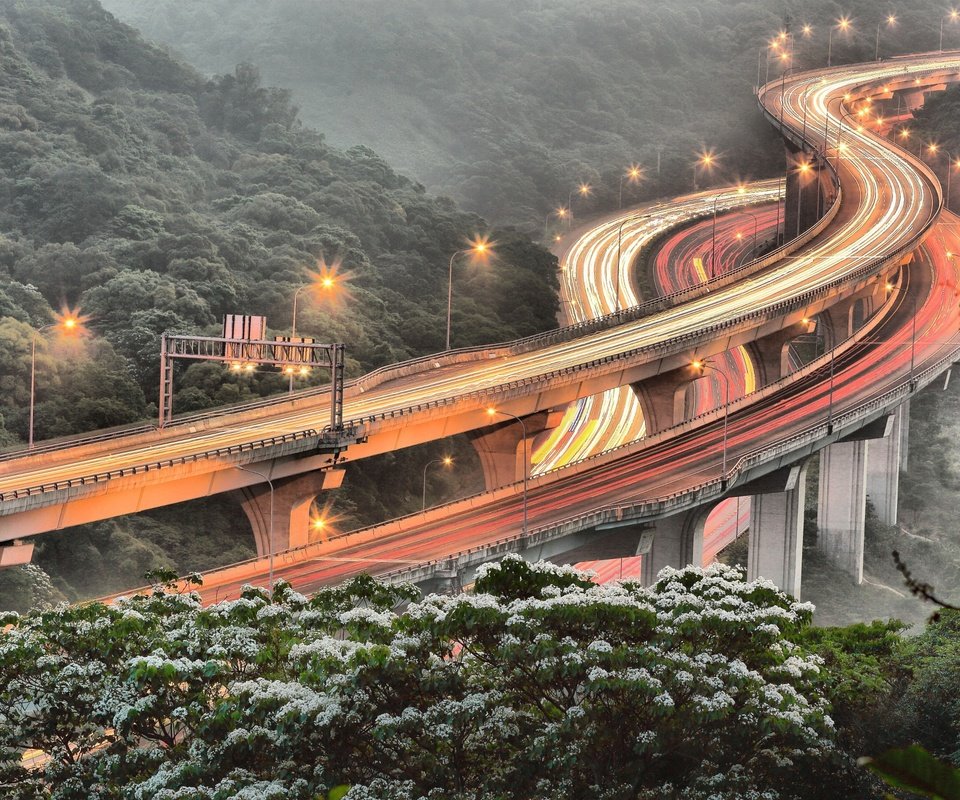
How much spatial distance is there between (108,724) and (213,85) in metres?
158

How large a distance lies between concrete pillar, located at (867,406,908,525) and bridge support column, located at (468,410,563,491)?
4429 centimetres

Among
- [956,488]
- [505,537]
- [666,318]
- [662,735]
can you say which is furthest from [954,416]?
[662,735]

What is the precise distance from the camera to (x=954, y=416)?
488 feet

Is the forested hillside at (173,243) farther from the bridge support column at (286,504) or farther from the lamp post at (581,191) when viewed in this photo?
the lamp post at (581,191)

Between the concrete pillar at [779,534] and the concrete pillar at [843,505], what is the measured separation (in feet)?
55.9

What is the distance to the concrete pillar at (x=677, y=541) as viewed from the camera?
86062 mm

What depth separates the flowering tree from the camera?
3284 cm

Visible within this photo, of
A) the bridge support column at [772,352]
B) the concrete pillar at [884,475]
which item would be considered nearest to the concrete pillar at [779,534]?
the bridge support column at [772,352]

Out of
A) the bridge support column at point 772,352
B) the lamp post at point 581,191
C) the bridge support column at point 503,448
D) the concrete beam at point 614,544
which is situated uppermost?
the lamp post at point 581,191

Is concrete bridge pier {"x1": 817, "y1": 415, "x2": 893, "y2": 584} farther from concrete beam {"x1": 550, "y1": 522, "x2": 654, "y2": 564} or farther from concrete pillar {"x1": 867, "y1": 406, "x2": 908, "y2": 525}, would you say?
concrete beam {"x1": 550, "y1": 522, "x2": 654, "y2": 564}

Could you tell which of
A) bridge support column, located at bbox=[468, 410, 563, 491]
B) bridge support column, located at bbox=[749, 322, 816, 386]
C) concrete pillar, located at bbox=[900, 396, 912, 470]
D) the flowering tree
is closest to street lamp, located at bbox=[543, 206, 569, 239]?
concrete pillar, located at bbox=[900, 396, 912, 470]

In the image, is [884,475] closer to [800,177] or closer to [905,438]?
[905,438]

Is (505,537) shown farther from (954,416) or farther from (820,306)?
(954,416)

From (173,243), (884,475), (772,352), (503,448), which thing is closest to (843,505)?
(772,352)
